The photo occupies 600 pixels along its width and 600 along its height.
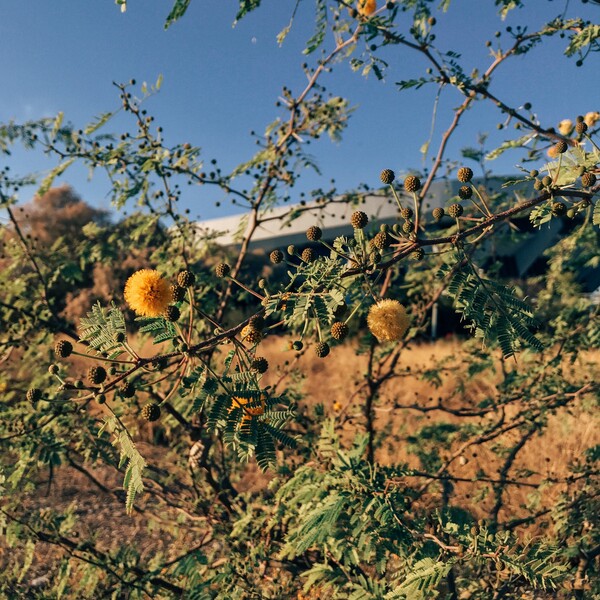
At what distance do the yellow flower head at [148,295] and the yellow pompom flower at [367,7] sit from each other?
212 centimetres

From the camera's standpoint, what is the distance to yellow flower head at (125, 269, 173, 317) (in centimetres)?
148

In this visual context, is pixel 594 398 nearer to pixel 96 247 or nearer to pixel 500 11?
pixel 500 11

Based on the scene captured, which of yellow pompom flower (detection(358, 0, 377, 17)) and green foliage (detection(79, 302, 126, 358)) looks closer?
green foliage (detection(79, 302, 126, 358))

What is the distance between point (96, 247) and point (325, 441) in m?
2.49

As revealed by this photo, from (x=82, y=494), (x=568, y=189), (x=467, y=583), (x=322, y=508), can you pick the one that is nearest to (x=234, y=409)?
(x=322, y=508)

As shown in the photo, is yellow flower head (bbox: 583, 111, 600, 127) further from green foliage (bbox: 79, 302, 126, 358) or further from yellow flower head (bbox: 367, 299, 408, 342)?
green foliage (bbox: 79, 302, 126, 358)

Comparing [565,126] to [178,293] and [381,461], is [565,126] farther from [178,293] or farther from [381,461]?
[381,461]

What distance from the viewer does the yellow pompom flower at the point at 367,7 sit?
2698 millimetres

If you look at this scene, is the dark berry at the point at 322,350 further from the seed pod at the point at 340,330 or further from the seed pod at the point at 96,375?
the seed pod at the point at 96,375

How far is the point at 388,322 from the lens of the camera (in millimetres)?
1485

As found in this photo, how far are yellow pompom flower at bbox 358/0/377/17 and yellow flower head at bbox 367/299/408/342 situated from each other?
202 centimetres

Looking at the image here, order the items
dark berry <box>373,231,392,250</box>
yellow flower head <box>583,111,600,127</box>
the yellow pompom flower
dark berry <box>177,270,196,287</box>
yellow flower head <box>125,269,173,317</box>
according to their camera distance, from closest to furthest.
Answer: dark berry <box>373,231,392,250</box> → dark berry <box>177,270,196,287</box> → yellow flower head <box>125,269,173,317</box> → yellow flower head <box>583,111,600,127</box> → the yellow pompom flower

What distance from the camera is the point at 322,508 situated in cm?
179


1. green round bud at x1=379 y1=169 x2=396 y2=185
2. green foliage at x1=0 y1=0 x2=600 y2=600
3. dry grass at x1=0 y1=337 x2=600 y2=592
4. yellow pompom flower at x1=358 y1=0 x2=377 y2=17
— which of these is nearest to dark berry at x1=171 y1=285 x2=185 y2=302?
green foliage at x1=0 y1=0 x2=600 y2=600
